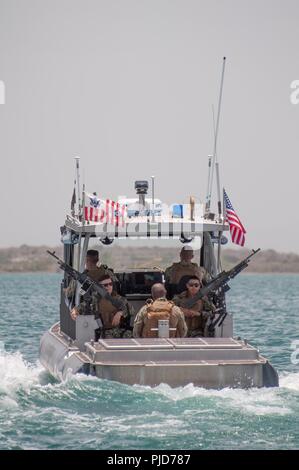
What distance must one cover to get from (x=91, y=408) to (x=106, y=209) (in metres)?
4.33

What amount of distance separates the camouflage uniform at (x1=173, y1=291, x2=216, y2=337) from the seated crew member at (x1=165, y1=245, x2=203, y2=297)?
1.03 m

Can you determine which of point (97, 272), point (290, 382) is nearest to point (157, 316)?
point (290, 382)

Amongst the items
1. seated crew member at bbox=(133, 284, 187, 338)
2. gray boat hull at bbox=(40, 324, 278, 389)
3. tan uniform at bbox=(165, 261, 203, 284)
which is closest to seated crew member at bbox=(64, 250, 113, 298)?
tan uniform at bbox=(165, 261, 203, 284)

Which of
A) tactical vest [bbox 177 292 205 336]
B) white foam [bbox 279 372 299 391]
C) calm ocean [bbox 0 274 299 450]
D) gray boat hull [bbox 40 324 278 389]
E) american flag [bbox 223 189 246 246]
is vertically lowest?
calm ocean [bbox 0 274 299 450]

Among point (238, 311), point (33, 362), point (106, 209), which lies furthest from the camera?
point (238, 311)

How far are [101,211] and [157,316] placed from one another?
2.11 metres

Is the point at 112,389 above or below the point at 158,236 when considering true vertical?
below

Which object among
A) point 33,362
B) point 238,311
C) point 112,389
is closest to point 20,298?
point 238,311

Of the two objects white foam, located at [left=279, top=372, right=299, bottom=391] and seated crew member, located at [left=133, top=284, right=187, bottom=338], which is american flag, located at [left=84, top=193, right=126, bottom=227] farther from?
white foam, located at [left=279, top=372, right=299, bottom=391]

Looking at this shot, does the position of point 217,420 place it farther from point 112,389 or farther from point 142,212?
point 142,212

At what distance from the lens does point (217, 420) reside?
21.1m

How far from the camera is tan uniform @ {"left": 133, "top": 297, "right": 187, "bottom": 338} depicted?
2406 cm
